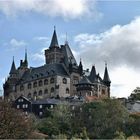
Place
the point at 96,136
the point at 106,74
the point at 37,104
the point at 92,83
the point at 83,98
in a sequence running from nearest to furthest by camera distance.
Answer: the point at 96,136 < the point at 37,104 < the point at 83,98 < the point at 92,83 < the point at 106,74

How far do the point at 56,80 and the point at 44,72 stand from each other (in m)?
5.63

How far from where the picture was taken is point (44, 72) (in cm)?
13625

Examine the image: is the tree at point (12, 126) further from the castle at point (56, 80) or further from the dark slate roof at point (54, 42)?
the dark slate roof at point (54, 42)

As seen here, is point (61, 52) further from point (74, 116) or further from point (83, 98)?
point (74, 116)

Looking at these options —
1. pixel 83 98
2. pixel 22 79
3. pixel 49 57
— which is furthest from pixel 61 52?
pixel 83 98

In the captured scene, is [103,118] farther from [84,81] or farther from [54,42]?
[54,42]

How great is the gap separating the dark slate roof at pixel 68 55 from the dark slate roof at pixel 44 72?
233 centimetres

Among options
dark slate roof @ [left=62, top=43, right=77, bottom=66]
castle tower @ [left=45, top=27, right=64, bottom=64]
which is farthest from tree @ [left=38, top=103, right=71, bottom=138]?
castle tower @ [left=45, top=27, right=64, bottom=64]

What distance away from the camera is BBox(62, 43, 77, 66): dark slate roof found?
5394 inches

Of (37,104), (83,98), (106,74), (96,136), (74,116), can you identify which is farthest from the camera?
(106,74)

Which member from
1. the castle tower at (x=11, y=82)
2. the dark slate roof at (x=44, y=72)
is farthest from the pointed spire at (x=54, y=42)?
the castle tower at (x=11, y=82)

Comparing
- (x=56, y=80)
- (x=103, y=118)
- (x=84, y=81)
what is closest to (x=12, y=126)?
(x=103, y=118)

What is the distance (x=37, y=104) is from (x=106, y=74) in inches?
1330

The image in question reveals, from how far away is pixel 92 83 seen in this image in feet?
433
